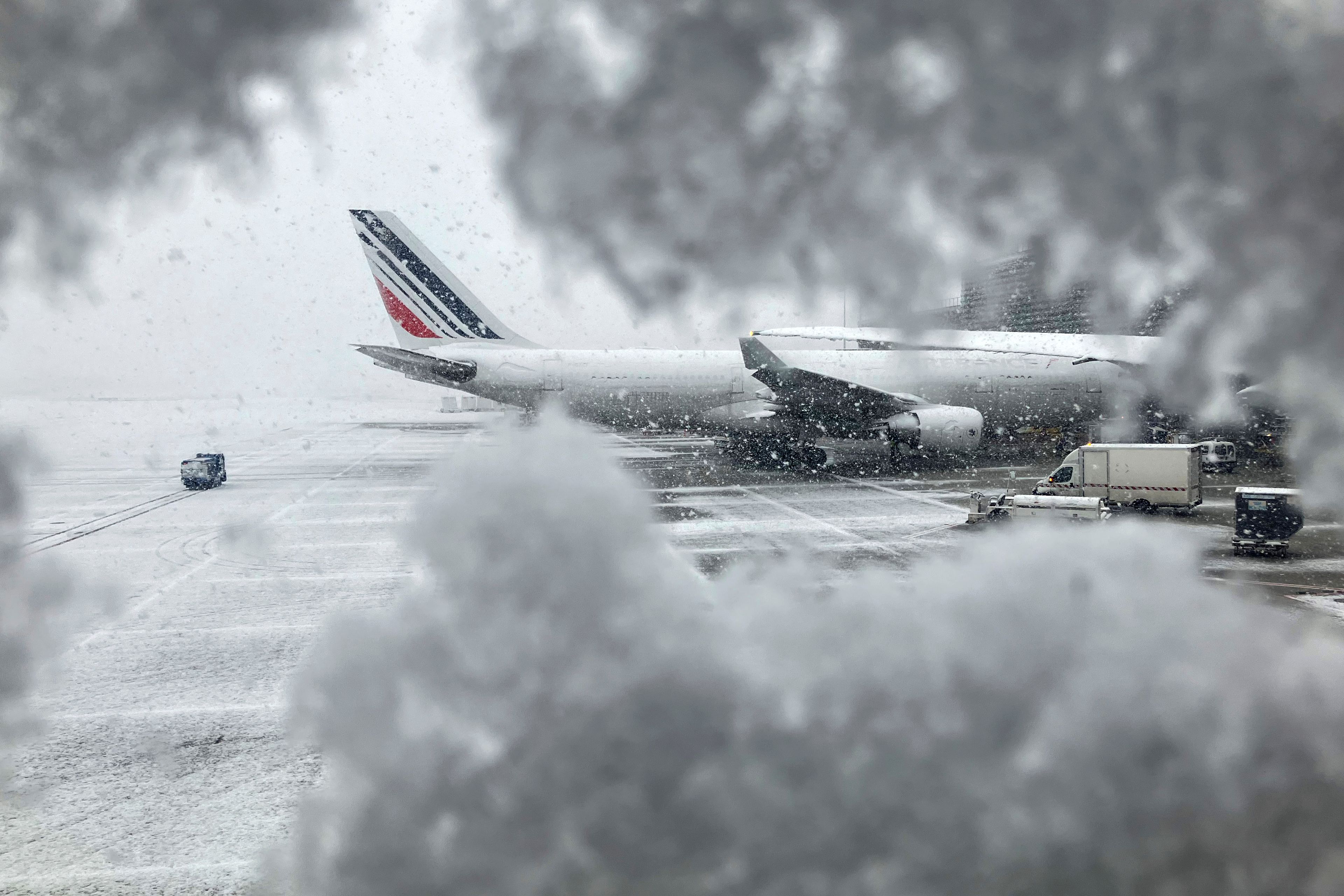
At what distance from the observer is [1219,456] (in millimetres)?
28609

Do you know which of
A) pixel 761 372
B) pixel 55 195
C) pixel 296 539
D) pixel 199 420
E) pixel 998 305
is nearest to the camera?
pixel 55 195

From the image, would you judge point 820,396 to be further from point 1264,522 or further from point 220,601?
point 220,601

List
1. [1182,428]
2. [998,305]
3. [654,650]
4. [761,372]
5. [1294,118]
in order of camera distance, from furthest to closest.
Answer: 1. [1182,428]
2. [761,372]
3. [998,305]
4. [654,650]
5. [1294,118]

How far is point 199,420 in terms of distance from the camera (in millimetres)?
95812

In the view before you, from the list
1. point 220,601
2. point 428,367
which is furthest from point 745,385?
point 220,601

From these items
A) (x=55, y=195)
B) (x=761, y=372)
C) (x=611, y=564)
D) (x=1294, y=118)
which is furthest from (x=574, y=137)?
(x=761, y=372)

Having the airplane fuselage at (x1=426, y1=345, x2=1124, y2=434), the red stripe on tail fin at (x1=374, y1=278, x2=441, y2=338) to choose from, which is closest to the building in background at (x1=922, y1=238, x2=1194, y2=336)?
the airplane fuselage at (x1=426, y1=345, x2=1124, y2=434)

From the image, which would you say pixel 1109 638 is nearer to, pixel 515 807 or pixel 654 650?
pixel 654 650

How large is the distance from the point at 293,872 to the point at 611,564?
2527mm

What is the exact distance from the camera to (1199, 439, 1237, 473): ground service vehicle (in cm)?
2788

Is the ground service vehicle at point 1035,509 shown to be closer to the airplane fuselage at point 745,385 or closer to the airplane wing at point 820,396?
the airplane wing at point 820,396

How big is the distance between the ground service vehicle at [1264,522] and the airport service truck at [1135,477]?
333 centimetres

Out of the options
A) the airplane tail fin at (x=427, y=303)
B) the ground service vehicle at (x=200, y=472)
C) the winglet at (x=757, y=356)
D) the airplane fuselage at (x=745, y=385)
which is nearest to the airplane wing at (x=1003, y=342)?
the airplane fuselage at (x=745, y=385)

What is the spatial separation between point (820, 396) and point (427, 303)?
12.0m
